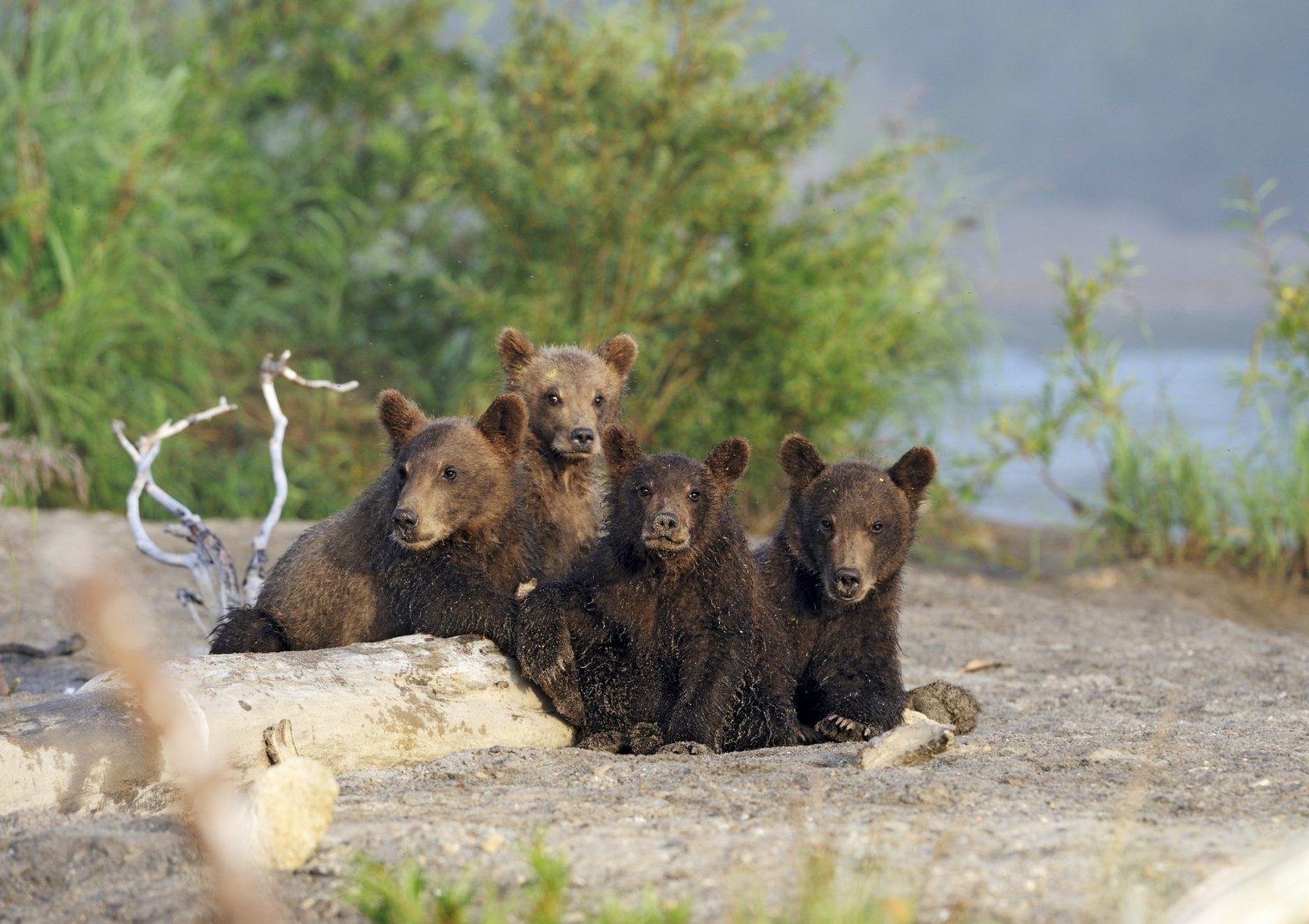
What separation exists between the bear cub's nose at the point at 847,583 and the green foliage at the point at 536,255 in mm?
6434

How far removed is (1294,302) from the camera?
36.2 ft

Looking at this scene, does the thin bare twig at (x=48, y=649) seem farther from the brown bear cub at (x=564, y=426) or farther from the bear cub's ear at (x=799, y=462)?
the bear cub's ear at (x=799, y=462)

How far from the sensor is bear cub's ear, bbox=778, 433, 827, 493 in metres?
6.00

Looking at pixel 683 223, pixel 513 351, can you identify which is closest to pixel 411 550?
pixel 513 351

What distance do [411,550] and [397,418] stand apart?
0.66m

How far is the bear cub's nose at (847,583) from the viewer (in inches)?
217

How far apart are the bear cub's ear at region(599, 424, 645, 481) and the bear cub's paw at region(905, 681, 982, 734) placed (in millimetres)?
1460

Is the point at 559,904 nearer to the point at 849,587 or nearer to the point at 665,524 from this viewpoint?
the point at 665,524

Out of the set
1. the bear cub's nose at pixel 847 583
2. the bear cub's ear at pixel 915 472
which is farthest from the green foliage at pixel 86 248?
the bear cub's nose at pixel 847 583

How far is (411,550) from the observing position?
225 inches

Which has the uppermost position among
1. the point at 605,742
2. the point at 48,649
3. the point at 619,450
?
the point at 619,450

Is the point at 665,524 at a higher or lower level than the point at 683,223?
lower

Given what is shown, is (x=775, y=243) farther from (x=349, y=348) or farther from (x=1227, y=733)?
(x=1227, y=733)

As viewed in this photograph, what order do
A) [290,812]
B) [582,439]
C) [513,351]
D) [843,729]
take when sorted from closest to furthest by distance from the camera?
[290,812] < [843,729] < [582,439] < [513,351]
